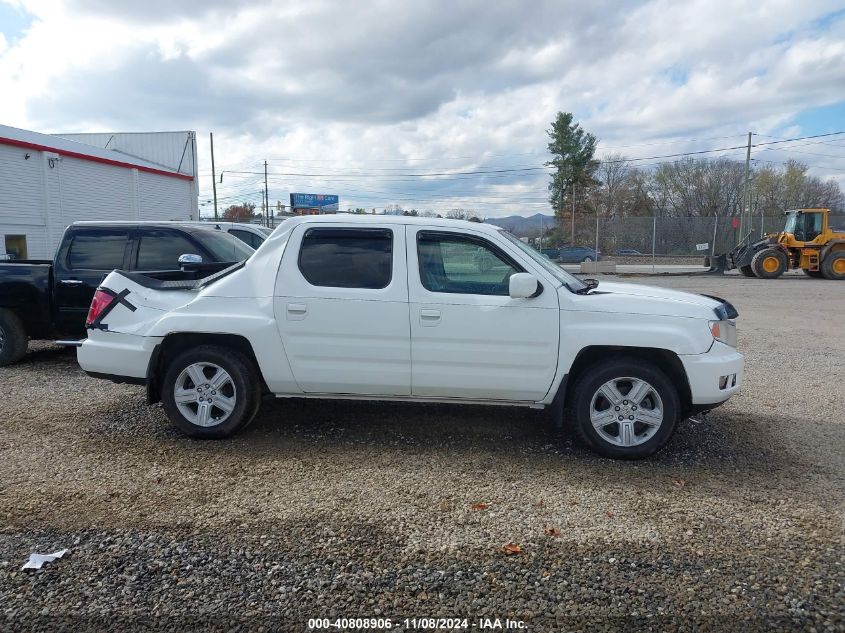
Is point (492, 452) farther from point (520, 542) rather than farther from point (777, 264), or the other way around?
point (777, 264)

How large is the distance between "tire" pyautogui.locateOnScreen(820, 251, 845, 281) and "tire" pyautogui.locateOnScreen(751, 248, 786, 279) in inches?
54.8

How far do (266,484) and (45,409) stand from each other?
3060 millimetres

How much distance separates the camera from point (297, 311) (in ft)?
15.3

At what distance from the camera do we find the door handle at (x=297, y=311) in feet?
15.3

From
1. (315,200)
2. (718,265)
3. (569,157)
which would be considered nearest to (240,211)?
(315,200)

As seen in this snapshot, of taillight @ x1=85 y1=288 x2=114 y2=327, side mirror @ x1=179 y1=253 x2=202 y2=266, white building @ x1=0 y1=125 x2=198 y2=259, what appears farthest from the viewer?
white building @ x1=0 y1=125 x2=198 y2=259

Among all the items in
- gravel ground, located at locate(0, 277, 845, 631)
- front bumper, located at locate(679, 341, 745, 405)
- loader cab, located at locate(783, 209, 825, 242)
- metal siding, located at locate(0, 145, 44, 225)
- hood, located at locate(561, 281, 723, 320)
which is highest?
metal siding, located at locate(0, 145, 44, 225)

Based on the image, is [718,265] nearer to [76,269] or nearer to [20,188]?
[76,269]

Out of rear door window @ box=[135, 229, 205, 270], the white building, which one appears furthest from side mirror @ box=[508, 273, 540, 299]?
the white building

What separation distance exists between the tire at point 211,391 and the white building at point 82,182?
20.6 meters

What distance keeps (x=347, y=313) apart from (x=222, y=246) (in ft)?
12.9

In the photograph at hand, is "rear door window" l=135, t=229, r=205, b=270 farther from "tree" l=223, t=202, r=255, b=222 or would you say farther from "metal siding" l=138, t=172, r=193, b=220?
"tree" l=223, t=202, r=255, b=222

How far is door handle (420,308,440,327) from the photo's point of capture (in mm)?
4543

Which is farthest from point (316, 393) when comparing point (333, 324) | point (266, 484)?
point (266, 484)
